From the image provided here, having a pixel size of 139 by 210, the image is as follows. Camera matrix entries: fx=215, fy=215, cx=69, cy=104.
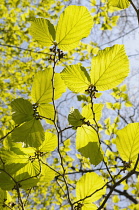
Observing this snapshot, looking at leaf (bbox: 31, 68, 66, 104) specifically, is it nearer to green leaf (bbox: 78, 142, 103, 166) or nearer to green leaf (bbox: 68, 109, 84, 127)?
green leaf (bbox: 68, 109, 84, 127)

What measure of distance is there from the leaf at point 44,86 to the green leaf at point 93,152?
19 cm

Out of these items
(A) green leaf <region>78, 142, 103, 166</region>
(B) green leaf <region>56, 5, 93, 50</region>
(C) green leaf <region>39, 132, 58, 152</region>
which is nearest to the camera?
(B) green leaf <region>56, 5, 93, 50</region>

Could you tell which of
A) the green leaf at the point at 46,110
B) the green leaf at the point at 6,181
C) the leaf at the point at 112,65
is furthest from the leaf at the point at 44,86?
the green leaf at the point at 6,181

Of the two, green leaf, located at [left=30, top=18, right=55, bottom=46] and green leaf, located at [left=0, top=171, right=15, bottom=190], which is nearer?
green leaf, located at [left=30, top=18, right=55, bottom=46]

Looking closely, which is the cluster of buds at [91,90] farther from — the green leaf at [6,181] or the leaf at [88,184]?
the green leaf at [6,181]

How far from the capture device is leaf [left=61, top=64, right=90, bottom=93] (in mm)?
587

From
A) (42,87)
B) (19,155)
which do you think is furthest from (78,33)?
(19,155)

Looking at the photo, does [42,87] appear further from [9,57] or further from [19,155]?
[9,57]

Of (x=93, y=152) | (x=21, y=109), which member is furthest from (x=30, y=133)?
(x=93, y=152)

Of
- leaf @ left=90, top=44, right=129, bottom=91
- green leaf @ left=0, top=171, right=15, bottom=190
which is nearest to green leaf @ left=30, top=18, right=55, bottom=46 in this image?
leaf @ left=90, top=44, right=129, bottom=91

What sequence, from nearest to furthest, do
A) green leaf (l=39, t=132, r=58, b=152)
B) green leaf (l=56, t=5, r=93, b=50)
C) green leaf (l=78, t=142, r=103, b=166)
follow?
1. green leaf (l=56, t=5, r=93, b=50)
2. green leaf (l=78, t=142, r=103, b=166)
3. green leaf (l=39, t=132, r=58, b=152)

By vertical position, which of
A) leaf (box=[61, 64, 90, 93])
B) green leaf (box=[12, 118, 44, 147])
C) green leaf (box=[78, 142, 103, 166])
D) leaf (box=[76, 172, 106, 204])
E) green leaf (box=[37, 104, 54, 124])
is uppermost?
leaf (box=[61, 64, 90, 93])

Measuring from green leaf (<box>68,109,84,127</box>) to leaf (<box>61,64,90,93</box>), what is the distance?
78mm

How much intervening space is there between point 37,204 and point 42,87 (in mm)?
3915
